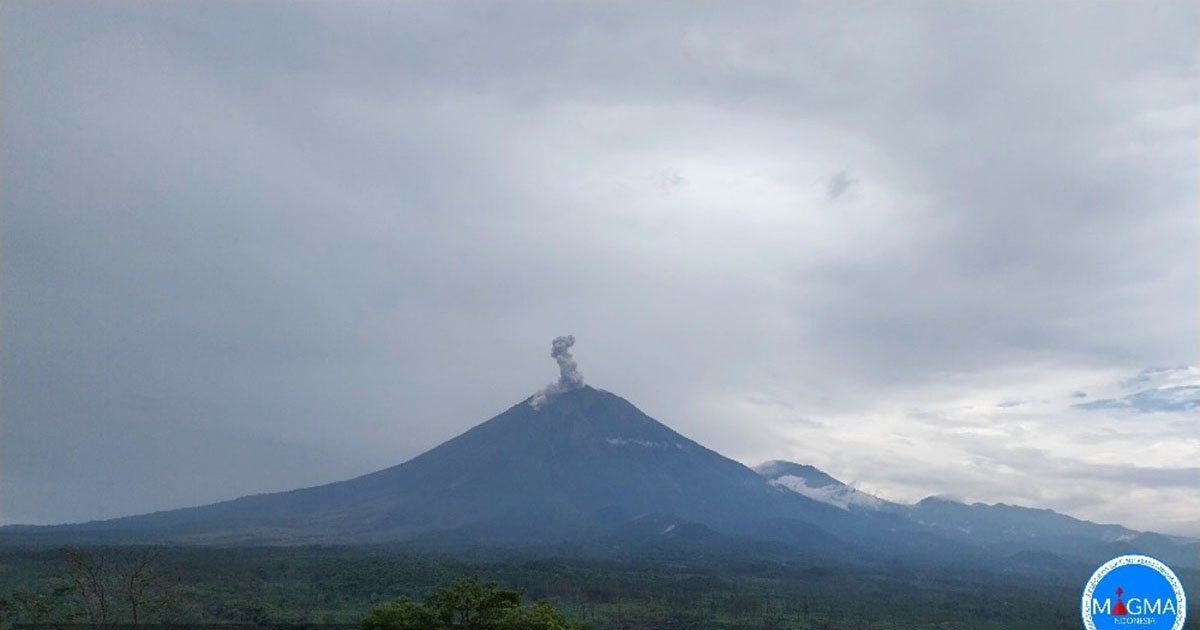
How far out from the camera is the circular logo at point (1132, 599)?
649 inches

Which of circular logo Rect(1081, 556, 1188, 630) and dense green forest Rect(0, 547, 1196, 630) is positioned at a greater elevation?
circular logo Rect(1081, 556, 1188, 630)

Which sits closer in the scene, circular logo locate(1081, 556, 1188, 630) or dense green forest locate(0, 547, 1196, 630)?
circular logo locate(1081, 556, 1188, 630)

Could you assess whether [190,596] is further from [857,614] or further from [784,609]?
[857,614]

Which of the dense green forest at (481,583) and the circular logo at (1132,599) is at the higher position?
the circular logo at (1132,599)

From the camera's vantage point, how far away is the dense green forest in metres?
83.2

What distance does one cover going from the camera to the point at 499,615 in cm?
3731

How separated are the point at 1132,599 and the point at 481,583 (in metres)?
60.2

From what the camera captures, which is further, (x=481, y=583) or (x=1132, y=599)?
(x=481, y=583)

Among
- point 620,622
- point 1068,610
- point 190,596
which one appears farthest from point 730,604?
point 190,596

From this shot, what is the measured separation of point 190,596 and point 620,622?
4418 centimetres

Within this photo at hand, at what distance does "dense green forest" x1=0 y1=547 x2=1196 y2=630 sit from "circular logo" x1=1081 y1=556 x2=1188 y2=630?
2191 inches

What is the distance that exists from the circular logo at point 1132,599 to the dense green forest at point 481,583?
5566cm

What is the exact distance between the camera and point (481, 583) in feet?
235

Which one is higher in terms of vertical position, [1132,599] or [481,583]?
[1132,599]
